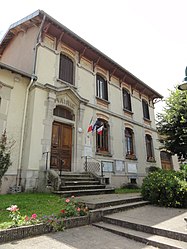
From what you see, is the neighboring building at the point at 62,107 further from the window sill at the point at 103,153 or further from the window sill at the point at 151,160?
the window sill at the point at 151,160

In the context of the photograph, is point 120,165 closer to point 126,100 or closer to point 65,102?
point 65,102

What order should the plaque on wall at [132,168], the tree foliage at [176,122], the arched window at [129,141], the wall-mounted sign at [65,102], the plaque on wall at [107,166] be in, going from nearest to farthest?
the wall-mounted sign at [65,102] → the plaque on wall at [107,166] → the tree foliage at [176,122] → the plaque on wall at [132,168] → the arched window at [129,141]

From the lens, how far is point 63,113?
32.5 ft

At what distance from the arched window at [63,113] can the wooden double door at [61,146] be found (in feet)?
1.61

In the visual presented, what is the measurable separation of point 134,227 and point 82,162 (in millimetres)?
5761

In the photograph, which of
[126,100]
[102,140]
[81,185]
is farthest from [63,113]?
[126,100]

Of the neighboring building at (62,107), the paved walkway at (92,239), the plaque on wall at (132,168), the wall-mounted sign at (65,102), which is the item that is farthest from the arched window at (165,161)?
the paved walkway at (92,239)

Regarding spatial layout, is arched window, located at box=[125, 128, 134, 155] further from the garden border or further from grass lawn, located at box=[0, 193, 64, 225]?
the garden border

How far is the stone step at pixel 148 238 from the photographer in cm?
321

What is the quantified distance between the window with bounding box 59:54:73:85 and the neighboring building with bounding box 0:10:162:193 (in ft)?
0.21

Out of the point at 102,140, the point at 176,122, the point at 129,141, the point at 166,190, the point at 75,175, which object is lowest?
the point at 166,190

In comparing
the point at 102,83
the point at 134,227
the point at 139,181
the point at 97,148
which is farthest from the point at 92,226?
the point at 102,83

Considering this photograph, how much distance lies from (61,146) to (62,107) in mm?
2116

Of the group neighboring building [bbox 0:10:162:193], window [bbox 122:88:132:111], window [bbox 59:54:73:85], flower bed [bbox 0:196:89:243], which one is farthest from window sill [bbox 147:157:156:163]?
flower bed [bbox 0:196:89:243]
